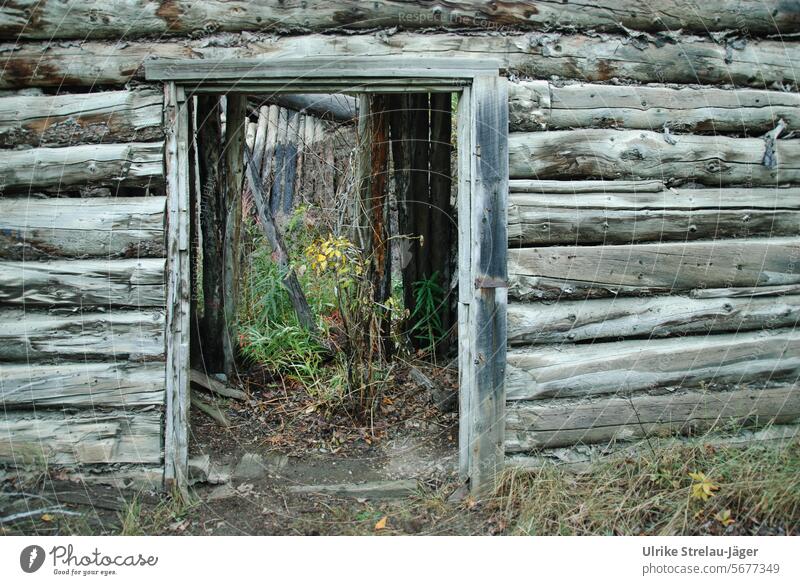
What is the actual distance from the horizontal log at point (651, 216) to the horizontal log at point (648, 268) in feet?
0.18

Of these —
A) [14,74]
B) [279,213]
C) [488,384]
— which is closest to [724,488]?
[488,384]

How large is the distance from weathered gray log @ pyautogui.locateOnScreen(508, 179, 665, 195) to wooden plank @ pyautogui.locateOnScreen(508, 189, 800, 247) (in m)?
0.03

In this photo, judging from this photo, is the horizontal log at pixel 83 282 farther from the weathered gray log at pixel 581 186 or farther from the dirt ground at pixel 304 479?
the weathered gray log at pixel 581 186

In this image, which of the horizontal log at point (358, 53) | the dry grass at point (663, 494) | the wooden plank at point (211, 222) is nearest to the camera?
the dry grass at point (663, 494)

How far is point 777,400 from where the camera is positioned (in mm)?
3887

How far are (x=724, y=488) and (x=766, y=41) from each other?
242 centimetres

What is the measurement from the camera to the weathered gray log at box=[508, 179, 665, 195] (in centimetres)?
354

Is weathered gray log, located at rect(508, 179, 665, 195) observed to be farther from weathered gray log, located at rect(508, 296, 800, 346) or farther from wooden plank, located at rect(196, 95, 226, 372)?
wooden plank, located at rect(196, 95, 226, 372)

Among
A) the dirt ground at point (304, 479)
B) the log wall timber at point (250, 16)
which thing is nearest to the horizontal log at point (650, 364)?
the dirt ground at point (304, 479)

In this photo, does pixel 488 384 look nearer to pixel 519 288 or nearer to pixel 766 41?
pixel 519 288

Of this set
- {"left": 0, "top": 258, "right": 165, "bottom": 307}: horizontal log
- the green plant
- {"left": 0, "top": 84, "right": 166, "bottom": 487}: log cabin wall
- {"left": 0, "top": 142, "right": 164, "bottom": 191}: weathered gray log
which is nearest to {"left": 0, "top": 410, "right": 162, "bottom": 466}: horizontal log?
{"left": 0, "top": 84, "right": 166, "bottom": 487}: log cabin wall

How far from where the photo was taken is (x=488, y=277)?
11.7 feet

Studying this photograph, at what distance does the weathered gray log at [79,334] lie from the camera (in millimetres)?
3498

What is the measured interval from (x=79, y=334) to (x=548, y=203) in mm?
2545
